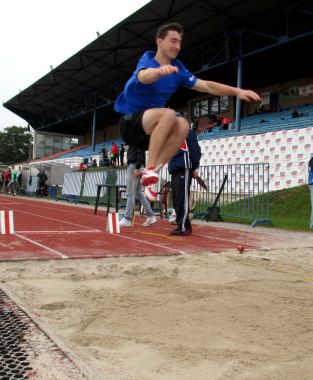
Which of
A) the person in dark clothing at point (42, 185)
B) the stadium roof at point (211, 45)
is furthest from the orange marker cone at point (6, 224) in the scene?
the person in dark clothing at point (42, 185)

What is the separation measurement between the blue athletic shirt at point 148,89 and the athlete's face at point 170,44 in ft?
0.36

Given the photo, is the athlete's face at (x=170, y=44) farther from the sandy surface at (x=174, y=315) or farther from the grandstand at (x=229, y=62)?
the grandstand at (x=229, y=62)

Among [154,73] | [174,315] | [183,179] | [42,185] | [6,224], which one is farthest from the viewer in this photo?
[42,185]

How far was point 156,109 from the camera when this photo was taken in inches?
115

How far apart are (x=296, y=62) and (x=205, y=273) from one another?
20.0m

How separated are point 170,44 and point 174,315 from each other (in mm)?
2101

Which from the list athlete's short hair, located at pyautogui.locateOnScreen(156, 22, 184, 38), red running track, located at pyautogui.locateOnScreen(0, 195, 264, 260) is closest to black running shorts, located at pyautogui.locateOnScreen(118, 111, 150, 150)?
athlete's short hair, located at pyautogui.locateOnScreen(156, 22, 184, 38)

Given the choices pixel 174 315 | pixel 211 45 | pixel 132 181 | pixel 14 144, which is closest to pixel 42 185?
pixel 211 45

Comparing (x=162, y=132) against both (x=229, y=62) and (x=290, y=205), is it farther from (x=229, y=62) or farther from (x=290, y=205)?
(x=229, y=62)

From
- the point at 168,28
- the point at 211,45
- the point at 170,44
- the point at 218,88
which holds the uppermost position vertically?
the point at 211,45

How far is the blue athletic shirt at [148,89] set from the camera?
300cm

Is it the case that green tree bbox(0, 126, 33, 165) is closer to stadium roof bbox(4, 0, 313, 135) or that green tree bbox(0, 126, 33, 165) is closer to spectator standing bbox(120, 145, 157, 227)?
stadium roof bbox(4, 0, 313, 135)

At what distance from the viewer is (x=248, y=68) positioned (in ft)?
69.5

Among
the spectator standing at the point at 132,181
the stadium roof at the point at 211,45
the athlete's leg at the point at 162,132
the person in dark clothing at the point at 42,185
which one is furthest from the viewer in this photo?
the person in dark clothing at the point at 42,185
